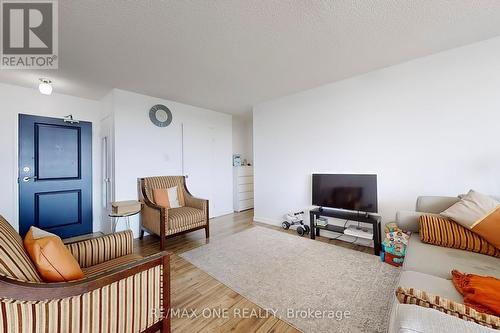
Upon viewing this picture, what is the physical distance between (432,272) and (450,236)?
0.57 metres

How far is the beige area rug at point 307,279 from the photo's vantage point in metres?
1.52

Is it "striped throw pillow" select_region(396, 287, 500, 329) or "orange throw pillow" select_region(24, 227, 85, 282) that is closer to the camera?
"striped throw pillow" select_region(396, 287, 500, 329)

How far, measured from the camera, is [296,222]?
11.6ft

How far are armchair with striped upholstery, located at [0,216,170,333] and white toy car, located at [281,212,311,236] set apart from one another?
99.1 inches

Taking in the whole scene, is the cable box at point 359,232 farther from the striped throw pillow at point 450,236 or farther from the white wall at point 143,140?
the white wall at point 143,140

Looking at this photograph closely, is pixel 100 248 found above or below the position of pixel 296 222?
above

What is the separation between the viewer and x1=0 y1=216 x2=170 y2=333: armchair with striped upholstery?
Answer: 0.79 m

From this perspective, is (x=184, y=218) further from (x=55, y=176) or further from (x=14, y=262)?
(x=55, y=176)

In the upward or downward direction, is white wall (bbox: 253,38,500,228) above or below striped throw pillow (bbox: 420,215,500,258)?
above

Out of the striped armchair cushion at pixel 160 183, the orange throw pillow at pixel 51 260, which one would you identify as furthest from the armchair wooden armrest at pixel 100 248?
the striped armchair cushion at pixel 160 183

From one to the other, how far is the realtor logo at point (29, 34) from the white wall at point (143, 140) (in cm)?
98

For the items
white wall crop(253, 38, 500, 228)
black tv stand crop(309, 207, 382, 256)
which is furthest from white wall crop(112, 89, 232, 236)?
black tv stand crop(309, 207, 382, 256)

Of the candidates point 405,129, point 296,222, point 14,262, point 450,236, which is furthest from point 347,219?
point 14,262

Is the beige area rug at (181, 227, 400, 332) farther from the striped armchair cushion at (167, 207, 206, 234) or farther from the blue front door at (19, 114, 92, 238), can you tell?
the blue front door at (19, 114, 92, 238)
